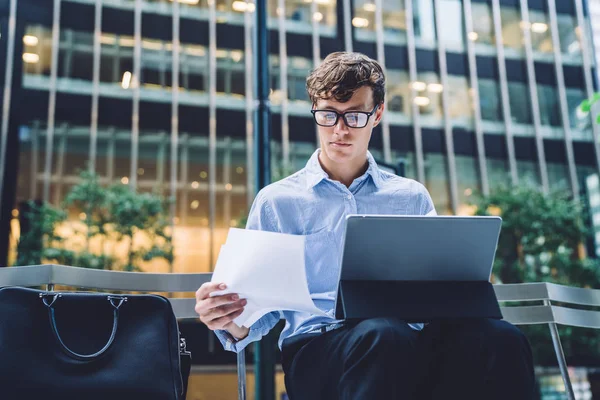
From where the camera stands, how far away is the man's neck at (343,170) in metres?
2.06

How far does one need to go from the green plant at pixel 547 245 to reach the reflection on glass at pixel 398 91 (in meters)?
4.97

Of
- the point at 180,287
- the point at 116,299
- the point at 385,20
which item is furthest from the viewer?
the point at 385,20

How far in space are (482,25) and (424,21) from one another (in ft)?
6.94

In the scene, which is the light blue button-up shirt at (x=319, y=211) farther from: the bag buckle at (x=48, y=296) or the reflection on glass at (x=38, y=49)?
the reflection on glass at (x=38, y=49)

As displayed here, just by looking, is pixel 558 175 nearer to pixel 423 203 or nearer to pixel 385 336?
pixel 423 203

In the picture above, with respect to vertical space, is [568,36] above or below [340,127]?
above

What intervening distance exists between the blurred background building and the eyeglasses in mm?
13772

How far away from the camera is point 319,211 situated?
1.97 metres

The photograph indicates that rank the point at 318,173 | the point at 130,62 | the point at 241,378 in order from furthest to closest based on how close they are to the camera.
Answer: the point at 130,62, the point at 241,378, the point at 318,173

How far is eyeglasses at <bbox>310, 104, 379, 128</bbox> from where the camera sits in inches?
75.3

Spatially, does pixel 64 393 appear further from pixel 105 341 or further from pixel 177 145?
pixel 177 145

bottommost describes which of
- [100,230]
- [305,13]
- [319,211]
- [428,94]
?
[319,211]

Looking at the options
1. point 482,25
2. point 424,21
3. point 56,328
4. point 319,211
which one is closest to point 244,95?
point 424,21

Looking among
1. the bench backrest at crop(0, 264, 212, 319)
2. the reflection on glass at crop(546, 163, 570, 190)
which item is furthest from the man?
the reflection on glass at crop(546, 163, 570, 190)
